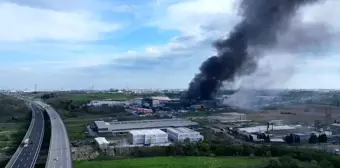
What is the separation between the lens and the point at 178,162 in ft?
95.6

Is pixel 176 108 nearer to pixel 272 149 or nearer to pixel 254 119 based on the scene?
pixel 254 119

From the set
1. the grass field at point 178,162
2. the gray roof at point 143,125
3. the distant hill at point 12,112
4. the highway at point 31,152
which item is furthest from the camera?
the distant hill at point 12,112

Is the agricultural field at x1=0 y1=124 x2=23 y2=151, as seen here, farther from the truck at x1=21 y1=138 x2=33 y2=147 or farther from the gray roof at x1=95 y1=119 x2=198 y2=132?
the gray roof at x1=95 y1=119 x2=198 y2=132

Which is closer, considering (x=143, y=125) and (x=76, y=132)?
(x=76, y=132)

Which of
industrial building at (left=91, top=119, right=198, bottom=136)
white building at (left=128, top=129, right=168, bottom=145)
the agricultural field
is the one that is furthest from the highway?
white building at (left=128, top=129, right=168, bottom=145)

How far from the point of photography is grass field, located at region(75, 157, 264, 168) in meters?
27.6

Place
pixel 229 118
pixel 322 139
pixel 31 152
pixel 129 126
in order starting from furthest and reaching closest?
pixel 229 118
pixel 129 126
pixel 322 139
pixel 31 152

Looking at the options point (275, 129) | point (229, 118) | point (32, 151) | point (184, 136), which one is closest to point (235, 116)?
point (229, 118)

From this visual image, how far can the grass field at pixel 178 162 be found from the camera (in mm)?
27614

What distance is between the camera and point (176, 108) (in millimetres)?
72875

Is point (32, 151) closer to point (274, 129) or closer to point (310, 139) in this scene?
point (274, 129)

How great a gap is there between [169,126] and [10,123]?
2619 cm

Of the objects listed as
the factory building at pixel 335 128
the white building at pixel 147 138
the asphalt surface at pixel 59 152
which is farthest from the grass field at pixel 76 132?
the factory building at pixel 335 128

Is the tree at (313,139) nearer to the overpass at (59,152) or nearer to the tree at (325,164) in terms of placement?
the tree at (325,164)
